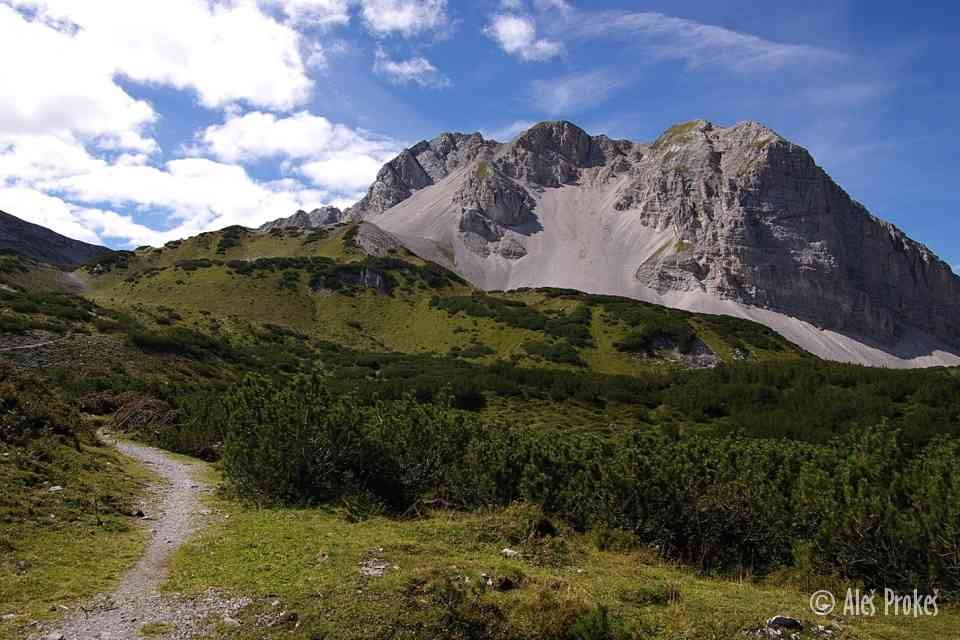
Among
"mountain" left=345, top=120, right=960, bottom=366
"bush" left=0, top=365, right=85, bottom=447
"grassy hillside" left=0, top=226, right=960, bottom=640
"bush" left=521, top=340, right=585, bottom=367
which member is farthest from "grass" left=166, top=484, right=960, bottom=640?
"mountain" left=345, top=120, right=960, bottom=366

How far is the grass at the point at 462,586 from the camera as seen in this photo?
8594 mm

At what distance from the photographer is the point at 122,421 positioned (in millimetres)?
27359

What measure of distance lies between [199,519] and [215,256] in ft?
470

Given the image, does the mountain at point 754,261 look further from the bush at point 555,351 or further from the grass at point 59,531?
the grass at point 59,531

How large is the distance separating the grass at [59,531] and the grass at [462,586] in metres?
1.23

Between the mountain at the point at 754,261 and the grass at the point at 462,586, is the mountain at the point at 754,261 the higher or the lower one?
the higher one

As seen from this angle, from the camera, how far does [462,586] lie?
31.3 feet

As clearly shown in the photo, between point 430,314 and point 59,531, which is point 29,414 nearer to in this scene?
point 59,531

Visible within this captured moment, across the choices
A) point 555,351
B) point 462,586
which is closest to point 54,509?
point 462,586

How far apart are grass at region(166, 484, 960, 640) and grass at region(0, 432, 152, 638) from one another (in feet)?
4.02

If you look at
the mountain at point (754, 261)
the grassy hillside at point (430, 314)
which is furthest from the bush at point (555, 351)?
the mountain at point (754, 261)

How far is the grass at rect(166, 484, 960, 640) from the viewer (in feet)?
28.2

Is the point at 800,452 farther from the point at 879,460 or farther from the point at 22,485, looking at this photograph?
the point at 22,485

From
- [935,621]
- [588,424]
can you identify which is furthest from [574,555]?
[588,424]
